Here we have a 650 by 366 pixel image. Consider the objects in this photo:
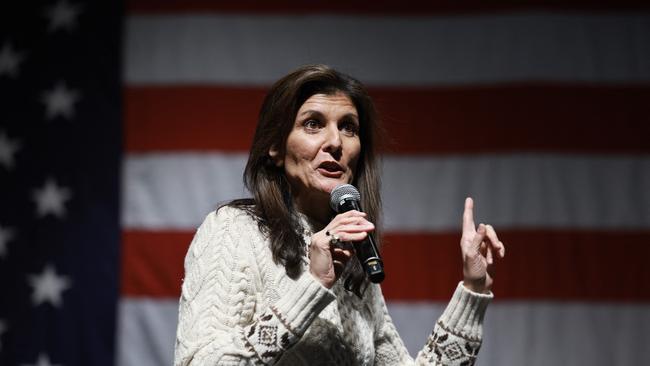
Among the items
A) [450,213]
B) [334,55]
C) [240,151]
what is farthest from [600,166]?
[240,151]

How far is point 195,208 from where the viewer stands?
2.87 m

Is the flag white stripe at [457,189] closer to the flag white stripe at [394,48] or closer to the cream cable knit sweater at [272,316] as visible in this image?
the flag white stripe at [394,48]

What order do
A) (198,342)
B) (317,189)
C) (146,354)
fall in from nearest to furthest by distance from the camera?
1. (198,342)
2. (317,189)
3. (146,354)

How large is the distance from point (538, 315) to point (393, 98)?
886mm

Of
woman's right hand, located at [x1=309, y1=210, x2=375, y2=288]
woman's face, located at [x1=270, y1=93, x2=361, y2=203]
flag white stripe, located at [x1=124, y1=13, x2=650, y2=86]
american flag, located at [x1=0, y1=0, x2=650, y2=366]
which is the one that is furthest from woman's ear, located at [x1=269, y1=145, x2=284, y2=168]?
flag white stripe, located at [x1=124, y1=13, x2=650, y2=86]

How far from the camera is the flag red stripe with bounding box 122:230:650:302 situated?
2.84 metres

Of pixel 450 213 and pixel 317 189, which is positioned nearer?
pixel 317 189

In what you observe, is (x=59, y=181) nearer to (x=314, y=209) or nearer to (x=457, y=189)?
(x=457, y=189)

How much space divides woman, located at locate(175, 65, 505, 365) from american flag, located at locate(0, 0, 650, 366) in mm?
1129

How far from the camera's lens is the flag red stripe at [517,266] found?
2.84 m

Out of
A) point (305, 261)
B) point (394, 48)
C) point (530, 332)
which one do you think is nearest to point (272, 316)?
point (305, 261)

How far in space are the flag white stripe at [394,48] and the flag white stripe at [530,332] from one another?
2.60 ft

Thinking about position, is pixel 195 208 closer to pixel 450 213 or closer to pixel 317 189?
pixel 450 213

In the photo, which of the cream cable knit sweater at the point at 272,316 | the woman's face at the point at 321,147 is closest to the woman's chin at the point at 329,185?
the woman's face at the point at 321,147
